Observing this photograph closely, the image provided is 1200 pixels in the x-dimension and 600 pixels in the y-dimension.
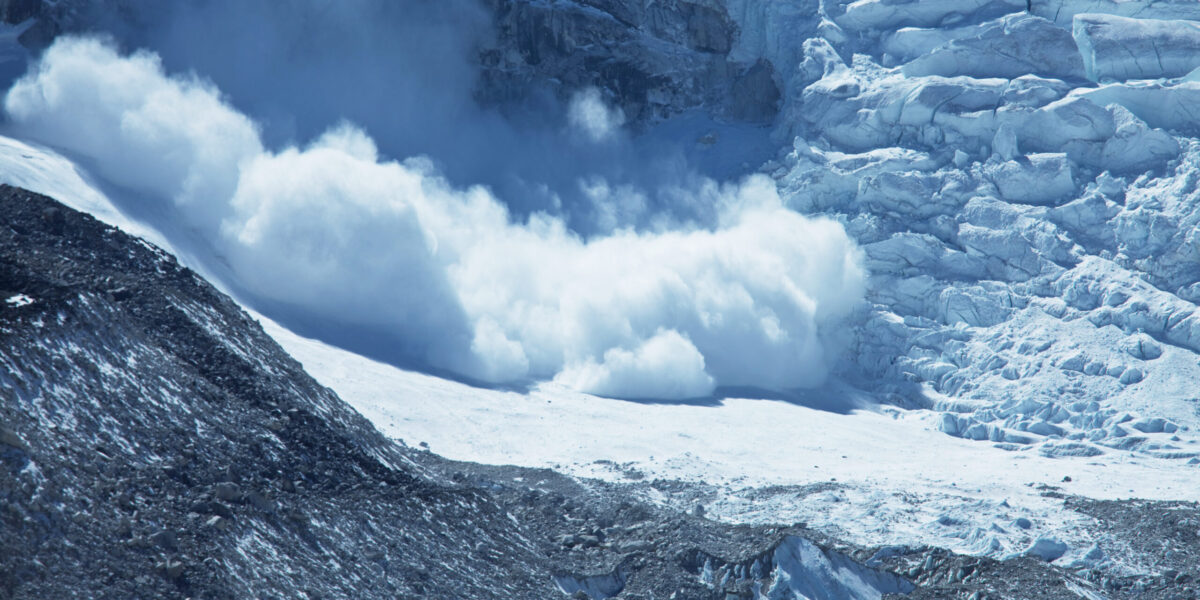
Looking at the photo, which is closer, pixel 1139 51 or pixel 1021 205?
pixel 1021 205

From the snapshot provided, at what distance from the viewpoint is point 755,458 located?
45562 mm

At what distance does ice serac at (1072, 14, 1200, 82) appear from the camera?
63.6 meters

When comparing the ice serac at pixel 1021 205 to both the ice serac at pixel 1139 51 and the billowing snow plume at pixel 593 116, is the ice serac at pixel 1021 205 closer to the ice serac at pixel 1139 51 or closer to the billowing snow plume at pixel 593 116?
the ice serac at pixel 1139 51

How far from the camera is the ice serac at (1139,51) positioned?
63.6 m

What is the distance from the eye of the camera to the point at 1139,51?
63719 millimetres

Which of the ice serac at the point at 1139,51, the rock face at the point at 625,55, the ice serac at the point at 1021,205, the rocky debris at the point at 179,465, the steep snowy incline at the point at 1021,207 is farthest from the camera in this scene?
the rock face at the point at 625,55

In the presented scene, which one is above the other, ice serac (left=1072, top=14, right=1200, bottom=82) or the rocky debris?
ice serac (left=1072, top=14, right=1200, bottom=82)

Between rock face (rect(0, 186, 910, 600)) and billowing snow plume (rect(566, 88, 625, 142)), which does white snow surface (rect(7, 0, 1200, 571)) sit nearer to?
billowing snow plume (rect(566, 88, 625, 142))

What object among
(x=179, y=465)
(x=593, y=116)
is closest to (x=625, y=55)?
(x=593, y=116)

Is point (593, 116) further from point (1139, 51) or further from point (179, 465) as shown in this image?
point (179, 465)

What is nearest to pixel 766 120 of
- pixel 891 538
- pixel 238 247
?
pixel 238 247

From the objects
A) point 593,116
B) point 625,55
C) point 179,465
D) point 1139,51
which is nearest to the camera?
point 179,465

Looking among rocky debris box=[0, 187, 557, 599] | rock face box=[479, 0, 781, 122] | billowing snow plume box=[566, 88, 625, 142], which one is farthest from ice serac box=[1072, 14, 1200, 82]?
rocky debris box=[0, 187, 557, 599]

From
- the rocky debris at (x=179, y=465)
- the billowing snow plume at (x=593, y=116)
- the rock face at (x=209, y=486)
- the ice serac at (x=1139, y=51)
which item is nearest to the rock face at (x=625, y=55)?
the billowing snow plume at (x=593, y=116)
